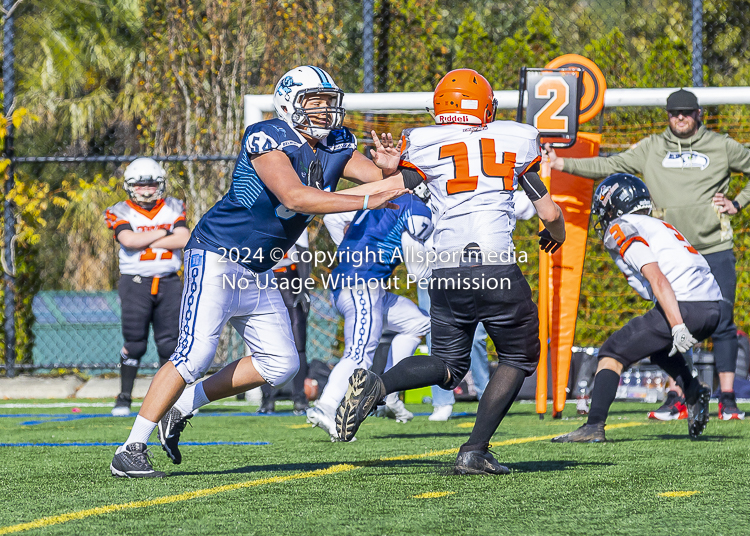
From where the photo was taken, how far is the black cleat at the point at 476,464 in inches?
159

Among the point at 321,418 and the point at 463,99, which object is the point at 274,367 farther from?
the point at 463,99

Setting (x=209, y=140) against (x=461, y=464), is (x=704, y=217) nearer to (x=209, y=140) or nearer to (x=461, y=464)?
(x=461, y=464)

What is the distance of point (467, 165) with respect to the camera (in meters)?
4.12

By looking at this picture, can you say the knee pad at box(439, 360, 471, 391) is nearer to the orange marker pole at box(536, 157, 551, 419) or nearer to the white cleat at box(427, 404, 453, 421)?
the orange marker pole at box(536, 157, 551, 419)

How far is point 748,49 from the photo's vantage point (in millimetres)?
13328

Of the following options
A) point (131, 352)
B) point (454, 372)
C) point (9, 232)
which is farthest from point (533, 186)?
Answer: point (9, 232)

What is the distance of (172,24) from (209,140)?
1.29 meters

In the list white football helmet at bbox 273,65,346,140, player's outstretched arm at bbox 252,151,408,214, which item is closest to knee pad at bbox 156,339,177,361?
white football helmet at bbox 273,65,346,140

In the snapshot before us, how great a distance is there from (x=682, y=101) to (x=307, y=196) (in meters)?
3.83

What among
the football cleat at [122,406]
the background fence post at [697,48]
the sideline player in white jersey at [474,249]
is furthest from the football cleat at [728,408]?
the football cleat at [122,406]

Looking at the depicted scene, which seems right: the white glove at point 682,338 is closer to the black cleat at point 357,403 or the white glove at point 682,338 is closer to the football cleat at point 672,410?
the football cleat at point 672,410

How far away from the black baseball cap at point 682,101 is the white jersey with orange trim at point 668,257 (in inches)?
61.5

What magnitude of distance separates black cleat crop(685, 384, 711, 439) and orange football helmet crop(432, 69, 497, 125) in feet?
6.72

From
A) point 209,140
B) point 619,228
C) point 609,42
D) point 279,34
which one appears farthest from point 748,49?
point 619,228
